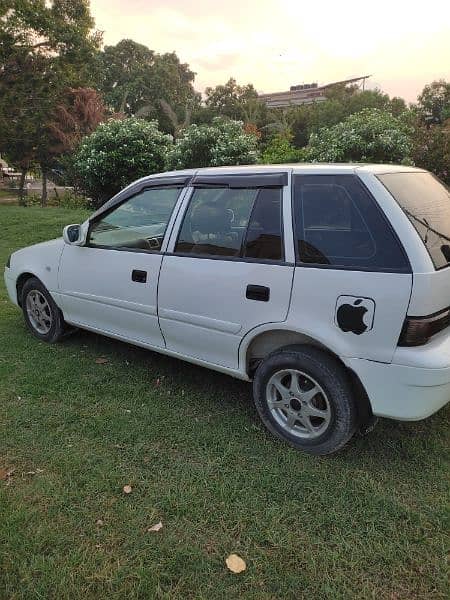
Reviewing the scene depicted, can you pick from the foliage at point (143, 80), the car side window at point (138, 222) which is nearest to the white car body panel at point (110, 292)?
the car side window at point (138, 222)

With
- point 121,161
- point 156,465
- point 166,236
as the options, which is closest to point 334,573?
point 156,465

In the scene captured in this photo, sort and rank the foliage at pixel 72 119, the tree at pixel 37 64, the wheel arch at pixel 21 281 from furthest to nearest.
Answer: the foliage at pixel 72 119, the tree at pixel 37 64, the wheel arch at pixel 21 281

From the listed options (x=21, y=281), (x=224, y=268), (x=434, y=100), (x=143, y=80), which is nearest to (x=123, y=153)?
(x=21, y=281)

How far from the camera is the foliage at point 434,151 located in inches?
591

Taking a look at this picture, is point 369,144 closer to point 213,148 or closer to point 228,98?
point 213,148

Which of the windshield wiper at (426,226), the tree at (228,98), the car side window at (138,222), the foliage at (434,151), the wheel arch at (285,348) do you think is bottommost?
the wheel arch at (285,348)

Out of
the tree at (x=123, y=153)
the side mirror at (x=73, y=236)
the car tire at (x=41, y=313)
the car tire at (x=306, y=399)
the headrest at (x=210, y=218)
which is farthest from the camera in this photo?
the tree at (x=123, y=153)

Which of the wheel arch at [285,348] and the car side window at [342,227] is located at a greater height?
the car side window at [342,227]

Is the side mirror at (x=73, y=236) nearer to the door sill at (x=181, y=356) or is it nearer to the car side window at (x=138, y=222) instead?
the car side window at (x=138, y=222)

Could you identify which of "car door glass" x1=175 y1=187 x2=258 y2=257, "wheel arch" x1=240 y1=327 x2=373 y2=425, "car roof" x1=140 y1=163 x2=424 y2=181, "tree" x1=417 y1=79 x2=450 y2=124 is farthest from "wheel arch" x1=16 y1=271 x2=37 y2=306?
"tree" x1=417 y1=79 x2=450 y2=124

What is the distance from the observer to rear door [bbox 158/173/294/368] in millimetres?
2889

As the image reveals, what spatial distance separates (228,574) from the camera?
2.13 metres

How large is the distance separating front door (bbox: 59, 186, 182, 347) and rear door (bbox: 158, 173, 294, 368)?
169mm

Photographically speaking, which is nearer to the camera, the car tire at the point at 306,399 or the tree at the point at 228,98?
the car tire at the point at 306,399
